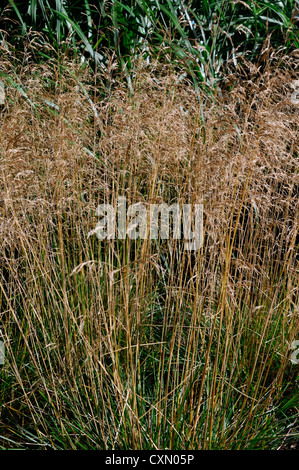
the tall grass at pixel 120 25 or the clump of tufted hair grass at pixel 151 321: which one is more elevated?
the tall grass at pixel 120 25

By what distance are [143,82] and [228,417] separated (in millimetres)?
1334

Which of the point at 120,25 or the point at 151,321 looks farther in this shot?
the point at 120,25

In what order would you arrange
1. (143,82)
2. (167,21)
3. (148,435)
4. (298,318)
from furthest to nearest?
(167,21)
(143,82)
(298,318)
(148,435)

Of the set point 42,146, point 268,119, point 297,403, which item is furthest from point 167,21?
point 297,403

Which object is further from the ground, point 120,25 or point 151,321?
point 120,25

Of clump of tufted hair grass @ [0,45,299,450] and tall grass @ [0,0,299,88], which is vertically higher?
tall grass @ [0,0,299,88]

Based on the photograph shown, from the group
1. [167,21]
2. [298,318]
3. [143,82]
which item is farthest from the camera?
[167,21]

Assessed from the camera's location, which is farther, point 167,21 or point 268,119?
point 167,21

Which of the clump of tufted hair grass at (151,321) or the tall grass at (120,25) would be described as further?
the tall grass at (120,25)

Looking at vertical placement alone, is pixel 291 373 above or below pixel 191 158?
below

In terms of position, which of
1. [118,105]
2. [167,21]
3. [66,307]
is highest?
[167,21]

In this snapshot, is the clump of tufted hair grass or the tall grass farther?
the tall grass
